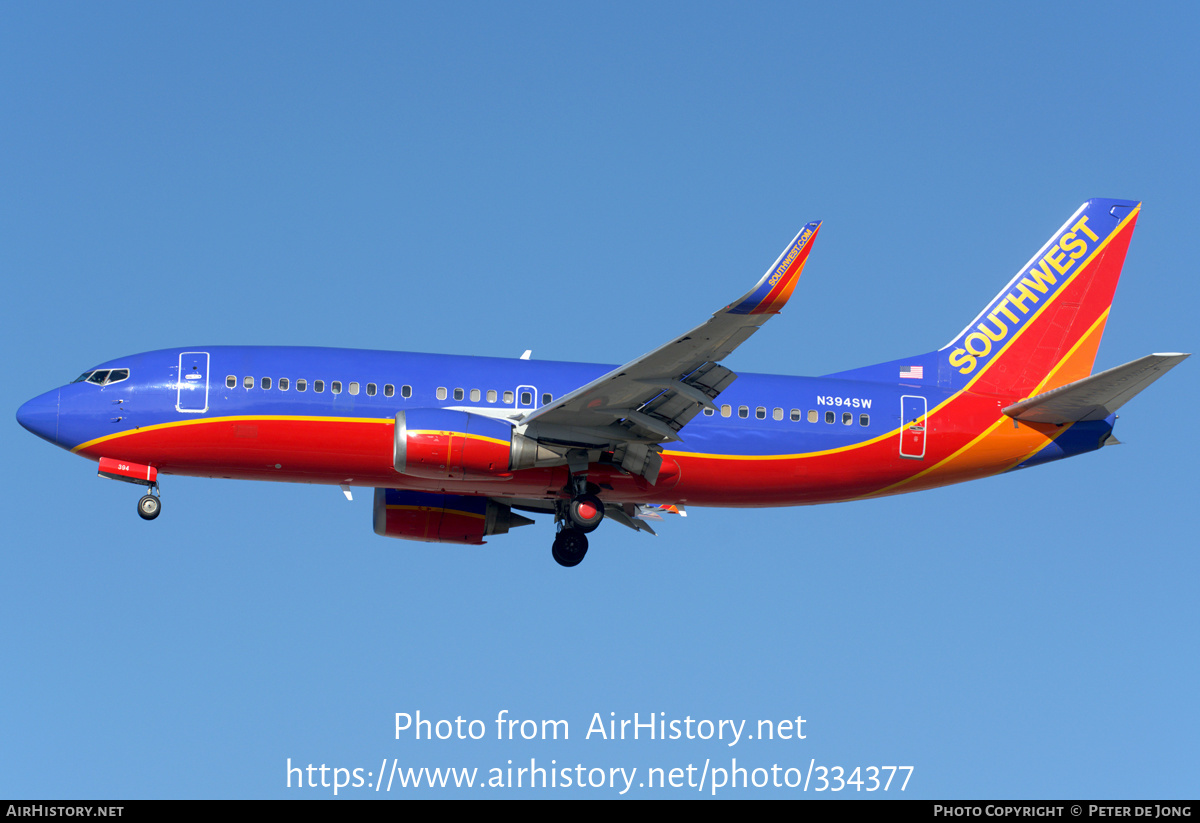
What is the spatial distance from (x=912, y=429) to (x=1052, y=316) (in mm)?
6122

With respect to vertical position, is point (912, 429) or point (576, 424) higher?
point (912, 429)

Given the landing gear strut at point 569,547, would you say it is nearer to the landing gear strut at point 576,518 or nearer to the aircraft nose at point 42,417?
the landing gear strut at point 576,518

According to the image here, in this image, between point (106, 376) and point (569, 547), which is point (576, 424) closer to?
point (569, 547)

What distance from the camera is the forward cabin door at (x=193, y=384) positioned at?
32688 mm

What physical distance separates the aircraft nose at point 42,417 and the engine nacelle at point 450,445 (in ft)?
27.8

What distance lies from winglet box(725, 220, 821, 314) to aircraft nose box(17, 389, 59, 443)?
56.0 feet

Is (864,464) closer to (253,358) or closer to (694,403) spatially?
(694,403)

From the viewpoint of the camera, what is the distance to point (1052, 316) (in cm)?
3812

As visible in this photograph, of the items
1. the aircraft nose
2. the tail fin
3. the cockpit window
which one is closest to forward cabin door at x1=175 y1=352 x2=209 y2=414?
the cockpit window

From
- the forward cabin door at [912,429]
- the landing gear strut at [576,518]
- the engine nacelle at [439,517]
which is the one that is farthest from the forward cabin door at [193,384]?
the forward cabin door at [912,429]

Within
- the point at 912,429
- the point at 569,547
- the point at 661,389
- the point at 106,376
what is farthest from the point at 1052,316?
the point at 106,376

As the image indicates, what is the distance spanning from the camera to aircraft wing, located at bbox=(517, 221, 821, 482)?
89.8 feet

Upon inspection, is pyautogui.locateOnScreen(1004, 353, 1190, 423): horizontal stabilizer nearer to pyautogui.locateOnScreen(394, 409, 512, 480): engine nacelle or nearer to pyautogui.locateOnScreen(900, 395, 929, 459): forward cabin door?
pyautogui.locateOnScreen(900, 395, 929, 459): forward cabin door

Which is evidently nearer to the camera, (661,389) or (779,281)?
(779,281)
